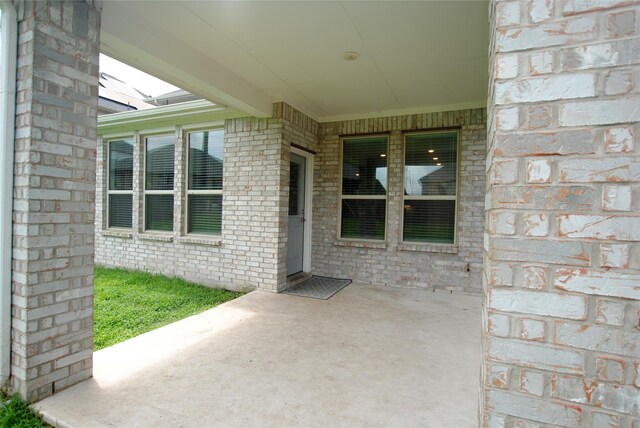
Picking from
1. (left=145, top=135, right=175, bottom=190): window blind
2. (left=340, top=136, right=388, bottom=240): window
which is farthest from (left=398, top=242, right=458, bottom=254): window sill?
(left=145, top=135, right=175, bottom=190): window blind

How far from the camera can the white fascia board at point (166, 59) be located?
263cm

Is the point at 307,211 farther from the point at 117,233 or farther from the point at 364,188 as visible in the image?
the point at 117,233

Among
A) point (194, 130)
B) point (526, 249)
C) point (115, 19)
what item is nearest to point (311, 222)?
point (194, 130)

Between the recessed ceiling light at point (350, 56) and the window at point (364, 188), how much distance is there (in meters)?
2.03

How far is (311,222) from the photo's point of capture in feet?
18.4

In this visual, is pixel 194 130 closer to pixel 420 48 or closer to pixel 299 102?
pixel 299 102

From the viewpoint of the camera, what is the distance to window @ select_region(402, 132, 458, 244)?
4.89m

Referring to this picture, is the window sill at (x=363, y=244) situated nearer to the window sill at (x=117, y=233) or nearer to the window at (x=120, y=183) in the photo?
the window sill at (x=117, y=233)

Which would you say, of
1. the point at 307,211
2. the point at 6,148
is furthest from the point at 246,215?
the point at 6,148

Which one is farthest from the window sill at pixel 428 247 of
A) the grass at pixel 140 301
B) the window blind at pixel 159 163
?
the window blind at pixel 159 163

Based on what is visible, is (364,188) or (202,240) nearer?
(202,240)

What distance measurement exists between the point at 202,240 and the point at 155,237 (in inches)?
40.4

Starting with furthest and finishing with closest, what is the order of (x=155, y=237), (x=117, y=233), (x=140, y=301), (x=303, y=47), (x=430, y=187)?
1. (x=117, y=233)
2. (x=155, y=237)
3. (x=430, y=187)
4. (x=140, y=301)
5. (x=303, y=47)

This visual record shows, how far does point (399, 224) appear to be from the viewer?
16.8 feet
